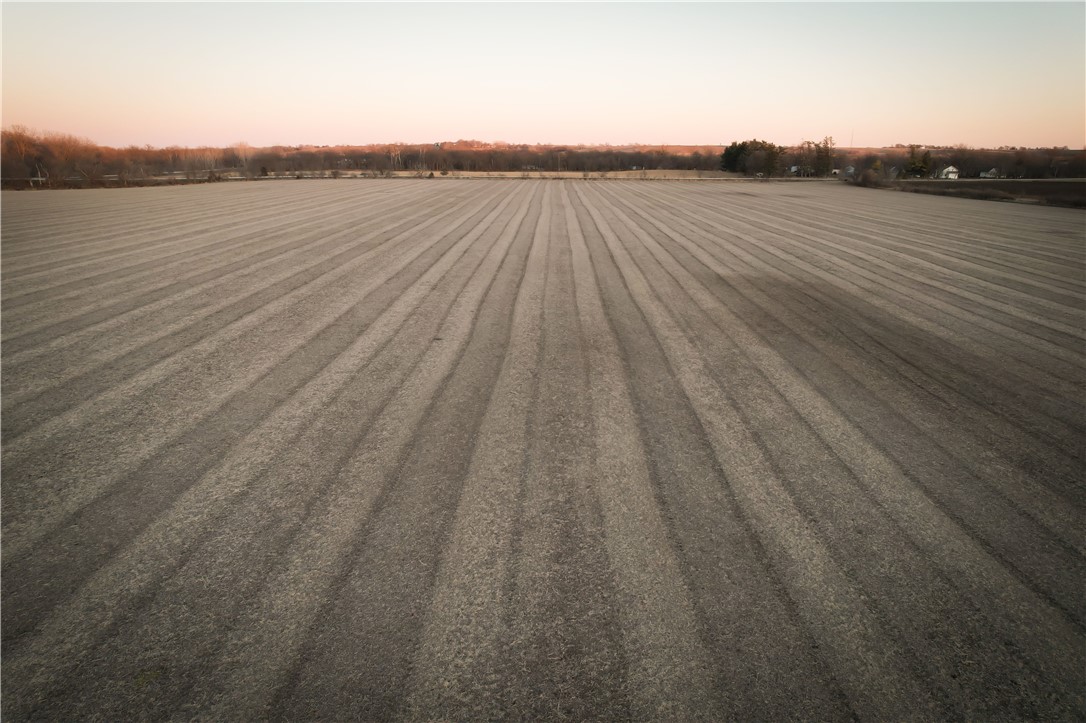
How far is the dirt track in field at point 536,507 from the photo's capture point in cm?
203

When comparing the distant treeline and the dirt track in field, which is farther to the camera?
the distant treeline

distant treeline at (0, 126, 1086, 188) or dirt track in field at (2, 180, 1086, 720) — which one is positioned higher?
distant treeline at (0, 126, 1086, 188)

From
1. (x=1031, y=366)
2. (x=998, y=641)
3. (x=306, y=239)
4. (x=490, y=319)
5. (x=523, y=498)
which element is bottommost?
(x=998, y=641)

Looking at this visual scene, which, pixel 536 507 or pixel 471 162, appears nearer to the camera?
pixel 536 507

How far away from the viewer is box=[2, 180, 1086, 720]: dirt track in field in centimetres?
203

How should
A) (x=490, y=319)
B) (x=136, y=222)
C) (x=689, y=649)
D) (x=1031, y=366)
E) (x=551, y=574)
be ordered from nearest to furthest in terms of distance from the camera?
(x=689, y=649)
(x=551, y=574)
(x=1031, y=366)
(x=490, y=319)
(x=136, y=222)

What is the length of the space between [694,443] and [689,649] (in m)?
1.76

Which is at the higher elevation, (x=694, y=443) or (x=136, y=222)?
(x=136, y=222)

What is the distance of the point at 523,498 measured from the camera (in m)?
3.07

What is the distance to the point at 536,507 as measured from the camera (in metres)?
2.99

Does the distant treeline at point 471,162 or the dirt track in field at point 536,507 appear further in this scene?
the distant treeline at point 471,162

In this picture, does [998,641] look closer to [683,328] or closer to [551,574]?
[551,574]

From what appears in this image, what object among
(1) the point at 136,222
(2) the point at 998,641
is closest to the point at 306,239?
(1) the point at 136,222

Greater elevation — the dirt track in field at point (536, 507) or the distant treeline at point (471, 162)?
the distant treeline at point (471, 162)
